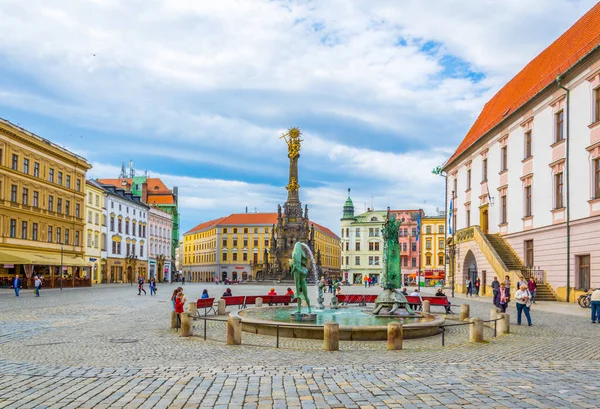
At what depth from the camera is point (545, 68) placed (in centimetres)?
3728

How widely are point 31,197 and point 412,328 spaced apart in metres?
46.4

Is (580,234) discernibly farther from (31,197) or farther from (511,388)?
(31,197)

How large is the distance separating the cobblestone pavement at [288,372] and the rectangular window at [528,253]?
1942cm

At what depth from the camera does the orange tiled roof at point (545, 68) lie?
30.9 m

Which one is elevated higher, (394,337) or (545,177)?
(545,177)

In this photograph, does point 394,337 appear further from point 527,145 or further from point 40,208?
point 40,208

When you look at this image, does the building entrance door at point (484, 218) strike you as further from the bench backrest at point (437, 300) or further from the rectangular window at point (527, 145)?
the bench backrest at point (437, 300)

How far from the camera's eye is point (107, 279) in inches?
2874

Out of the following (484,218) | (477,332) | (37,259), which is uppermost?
(484,218)

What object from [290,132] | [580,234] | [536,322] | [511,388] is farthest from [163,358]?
[290,132]

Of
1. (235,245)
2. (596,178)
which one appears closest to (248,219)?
(235,245)

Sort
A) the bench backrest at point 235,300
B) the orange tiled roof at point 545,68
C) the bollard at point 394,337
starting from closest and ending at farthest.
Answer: the bollard at point 394,337
the bench backrest at point 235,300
the orange tiled roof at point 545,68

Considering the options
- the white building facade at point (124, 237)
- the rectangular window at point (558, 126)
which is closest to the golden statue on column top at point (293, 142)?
the white building facade at point (124, 237)

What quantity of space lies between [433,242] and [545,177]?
227 ft
